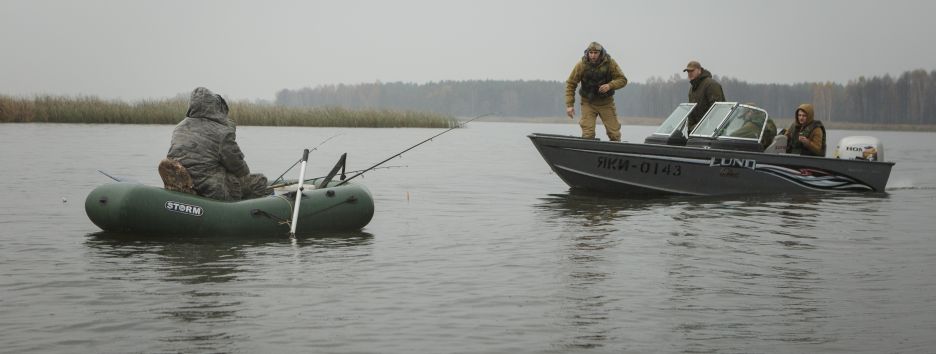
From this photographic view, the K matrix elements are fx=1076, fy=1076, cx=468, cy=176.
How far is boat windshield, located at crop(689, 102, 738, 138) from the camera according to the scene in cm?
1597

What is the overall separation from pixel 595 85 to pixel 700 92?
170 centimetres

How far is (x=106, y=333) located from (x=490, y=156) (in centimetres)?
2754

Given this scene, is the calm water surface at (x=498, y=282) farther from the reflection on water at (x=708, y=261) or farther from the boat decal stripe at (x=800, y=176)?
the boat decal stripe at (x=800, y=176)

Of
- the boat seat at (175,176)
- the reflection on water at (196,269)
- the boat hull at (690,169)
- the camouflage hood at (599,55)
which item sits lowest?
the reflection on water at (196,269)

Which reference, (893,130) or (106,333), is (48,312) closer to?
(106,333)

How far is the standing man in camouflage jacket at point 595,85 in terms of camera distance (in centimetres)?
1586

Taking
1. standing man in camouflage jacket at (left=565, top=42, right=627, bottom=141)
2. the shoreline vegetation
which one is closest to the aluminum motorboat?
standing man in camouflage jacket at (left=565, top=42, right=627, bottom=141)

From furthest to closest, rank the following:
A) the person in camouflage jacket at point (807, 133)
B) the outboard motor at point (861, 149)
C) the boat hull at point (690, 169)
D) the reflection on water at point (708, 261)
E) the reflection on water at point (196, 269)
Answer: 1. the outboard motor at point (861, 149)
2. the person in camouflage jacket at point (807, 133)
3. the boat hull at point (690, 169)
4. the reflection on water at point (708, 261)
5. the reflection on water at point (196, 269)

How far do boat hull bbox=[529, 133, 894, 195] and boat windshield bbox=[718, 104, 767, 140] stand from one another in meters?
0.32

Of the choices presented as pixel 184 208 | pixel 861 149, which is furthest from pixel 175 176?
pixel 861 149

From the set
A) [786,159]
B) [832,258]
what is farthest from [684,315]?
[786,159]

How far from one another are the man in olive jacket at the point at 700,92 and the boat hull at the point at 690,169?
91cm

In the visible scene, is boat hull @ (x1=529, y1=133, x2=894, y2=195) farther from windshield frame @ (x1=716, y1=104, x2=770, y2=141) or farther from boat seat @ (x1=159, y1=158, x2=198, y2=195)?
boat seat @ (x1=159, y1=158, x2=198, y2=195)

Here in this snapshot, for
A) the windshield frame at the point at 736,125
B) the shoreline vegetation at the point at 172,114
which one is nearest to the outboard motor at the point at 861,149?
the windshield frame at the point at 736,125
